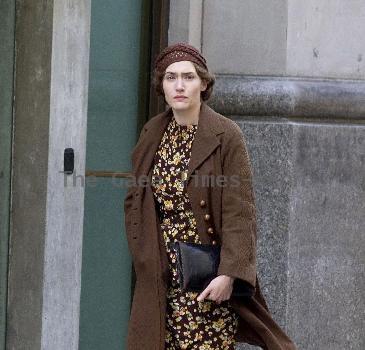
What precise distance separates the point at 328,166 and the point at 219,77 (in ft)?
2.69

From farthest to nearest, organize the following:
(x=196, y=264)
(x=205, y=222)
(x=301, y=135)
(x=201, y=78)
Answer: (x=301, y=135) < (x=201, y=78) < (x=205, y=222) < (x=196, y=264)

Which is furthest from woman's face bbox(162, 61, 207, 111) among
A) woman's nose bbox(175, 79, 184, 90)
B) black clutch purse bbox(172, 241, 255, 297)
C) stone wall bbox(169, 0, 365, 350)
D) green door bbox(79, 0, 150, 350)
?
green door bbox(79, 0, 150, 350)

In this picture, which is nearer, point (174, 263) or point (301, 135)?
point (174, 263)

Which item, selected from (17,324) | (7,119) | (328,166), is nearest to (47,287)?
(17,324)

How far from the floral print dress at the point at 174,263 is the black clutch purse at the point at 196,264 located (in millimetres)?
94

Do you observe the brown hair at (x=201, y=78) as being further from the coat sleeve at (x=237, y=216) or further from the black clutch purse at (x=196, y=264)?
the black clutch purse at (x=196, y=264)

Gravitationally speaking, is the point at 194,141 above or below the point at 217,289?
above

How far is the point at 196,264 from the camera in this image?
5.36 meters

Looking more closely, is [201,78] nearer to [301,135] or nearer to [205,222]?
[205,222]

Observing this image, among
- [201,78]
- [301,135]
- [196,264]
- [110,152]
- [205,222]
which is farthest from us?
[110,152]

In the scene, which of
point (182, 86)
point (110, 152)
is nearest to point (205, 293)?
point (182, 86)

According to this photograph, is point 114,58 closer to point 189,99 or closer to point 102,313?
point 102,313

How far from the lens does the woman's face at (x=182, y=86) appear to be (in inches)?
216

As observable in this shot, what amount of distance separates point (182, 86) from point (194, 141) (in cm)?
25
